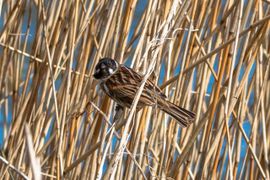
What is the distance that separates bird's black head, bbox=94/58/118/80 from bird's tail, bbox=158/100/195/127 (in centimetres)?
26

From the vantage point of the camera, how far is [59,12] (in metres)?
2.74

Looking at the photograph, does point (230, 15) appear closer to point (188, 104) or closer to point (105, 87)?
point (188, 104)

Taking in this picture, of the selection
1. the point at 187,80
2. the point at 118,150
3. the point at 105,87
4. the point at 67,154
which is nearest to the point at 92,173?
the point at 67,154

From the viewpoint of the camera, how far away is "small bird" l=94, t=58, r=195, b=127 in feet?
8.25

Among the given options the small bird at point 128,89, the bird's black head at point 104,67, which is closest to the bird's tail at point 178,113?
the small bird at point 128,89

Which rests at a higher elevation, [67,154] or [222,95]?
[222,95]

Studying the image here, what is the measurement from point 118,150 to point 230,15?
120cm

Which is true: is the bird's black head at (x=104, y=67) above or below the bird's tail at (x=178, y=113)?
above

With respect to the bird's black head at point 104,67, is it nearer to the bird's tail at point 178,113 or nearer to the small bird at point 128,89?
the small bird at point 128,89

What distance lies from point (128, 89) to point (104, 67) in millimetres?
213

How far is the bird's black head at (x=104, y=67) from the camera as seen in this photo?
8.53 feet

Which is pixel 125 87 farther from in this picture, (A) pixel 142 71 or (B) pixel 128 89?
(A) pixel 142 71

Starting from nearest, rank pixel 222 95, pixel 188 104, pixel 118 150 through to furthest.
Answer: pixel 118 150
pixel 222 95
pixel 188 104

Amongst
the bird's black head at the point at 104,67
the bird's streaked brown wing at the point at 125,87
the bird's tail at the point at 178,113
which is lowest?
the bird's tail at the point at 178,113
